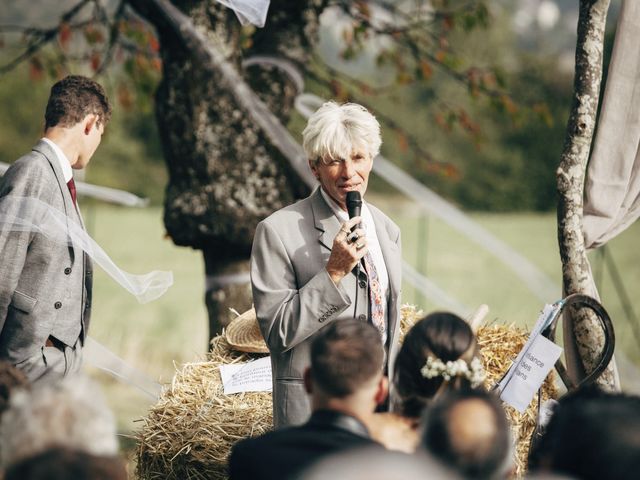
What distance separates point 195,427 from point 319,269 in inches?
50.5

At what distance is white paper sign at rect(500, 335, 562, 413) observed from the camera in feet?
14.1

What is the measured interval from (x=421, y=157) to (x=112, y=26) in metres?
3.07

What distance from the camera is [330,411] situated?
9.63 ft

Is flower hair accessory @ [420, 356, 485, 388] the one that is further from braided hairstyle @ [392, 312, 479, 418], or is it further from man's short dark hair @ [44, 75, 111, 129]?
man's short dark hair @ [44, 75, 111, 129]

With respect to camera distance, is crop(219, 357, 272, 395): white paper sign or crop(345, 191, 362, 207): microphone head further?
crop(219, 357, 272, 395): white paper sign

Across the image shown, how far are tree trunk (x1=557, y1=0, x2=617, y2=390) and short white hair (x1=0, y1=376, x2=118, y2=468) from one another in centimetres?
286

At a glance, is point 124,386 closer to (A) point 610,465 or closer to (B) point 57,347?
(B) point 57,347

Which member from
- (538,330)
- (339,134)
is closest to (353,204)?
(339,134)

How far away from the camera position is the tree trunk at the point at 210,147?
660 cm

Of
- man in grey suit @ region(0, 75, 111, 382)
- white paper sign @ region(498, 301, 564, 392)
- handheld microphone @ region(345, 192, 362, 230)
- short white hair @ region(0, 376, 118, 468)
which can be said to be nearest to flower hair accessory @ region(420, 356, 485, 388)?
handheld microphone @ region(345, 192, 362, 230)

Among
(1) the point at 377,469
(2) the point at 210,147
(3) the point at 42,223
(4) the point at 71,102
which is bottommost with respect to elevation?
(2) the point at 210,147

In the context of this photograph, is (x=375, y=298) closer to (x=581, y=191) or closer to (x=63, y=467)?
(x=581, y=191)

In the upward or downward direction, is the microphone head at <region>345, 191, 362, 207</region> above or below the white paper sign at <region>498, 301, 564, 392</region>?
above

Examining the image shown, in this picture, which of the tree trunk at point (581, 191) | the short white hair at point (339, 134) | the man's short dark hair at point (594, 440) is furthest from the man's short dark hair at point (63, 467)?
the tree trunk at point (581, 191)
